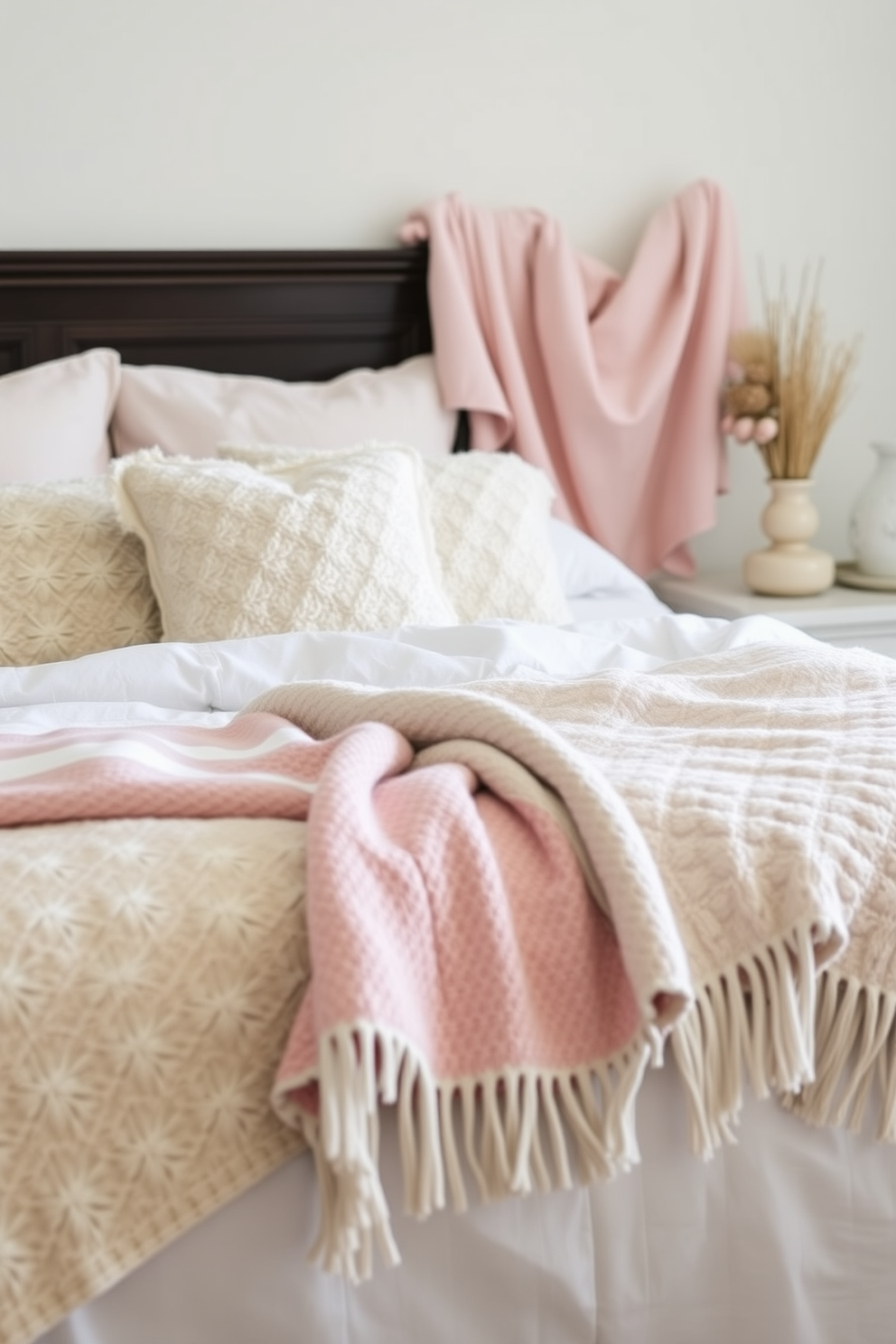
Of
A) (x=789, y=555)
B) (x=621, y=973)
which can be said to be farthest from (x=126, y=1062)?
(x=789, y=555)

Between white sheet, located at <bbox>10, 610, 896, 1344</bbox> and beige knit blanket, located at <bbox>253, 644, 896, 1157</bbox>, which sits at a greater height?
beige knit blanket, located at <bbox>253, 644, 896, 1157</bbox>

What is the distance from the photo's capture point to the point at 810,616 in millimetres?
2715

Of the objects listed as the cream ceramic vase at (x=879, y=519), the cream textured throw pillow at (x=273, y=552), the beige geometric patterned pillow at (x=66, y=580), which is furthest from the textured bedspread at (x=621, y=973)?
the cream ceramic vase at (x=879, y=519)

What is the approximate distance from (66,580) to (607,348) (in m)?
1.34

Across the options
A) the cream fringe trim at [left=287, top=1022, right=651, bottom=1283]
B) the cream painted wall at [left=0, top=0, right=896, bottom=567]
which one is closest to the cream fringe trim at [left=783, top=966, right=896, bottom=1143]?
the cream fringe trim at [left=287, top=1022, right=651, bottom=1283]

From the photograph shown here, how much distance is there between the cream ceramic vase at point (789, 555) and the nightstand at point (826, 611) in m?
0.02

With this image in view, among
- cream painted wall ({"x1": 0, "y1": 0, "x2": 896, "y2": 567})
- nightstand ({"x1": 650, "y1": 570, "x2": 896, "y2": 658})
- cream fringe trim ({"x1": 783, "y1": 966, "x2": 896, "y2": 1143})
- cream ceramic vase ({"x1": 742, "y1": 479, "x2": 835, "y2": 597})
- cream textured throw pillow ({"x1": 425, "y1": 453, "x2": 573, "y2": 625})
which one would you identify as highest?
cream painted wall ({"x1": 0, "y1": 0, "x2": 896, "y2": 567})

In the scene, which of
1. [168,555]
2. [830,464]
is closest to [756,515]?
[830,464]

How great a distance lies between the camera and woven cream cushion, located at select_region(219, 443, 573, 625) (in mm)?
2189

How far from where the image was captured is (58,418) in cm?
244

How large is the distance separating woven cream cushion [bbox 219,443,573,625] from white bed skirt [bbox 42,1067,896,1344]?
1.19 m

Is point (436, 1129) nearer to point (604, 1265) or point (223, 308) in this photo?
point (604, 1265)

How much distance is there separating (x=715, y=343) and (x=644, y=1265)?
7.20 ft

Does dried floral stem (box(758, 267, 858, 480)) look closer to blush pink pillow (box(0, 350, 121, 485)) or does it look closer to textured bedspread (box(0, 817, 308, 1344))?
blush pink pillow (box(0, 350, 121, 485))
